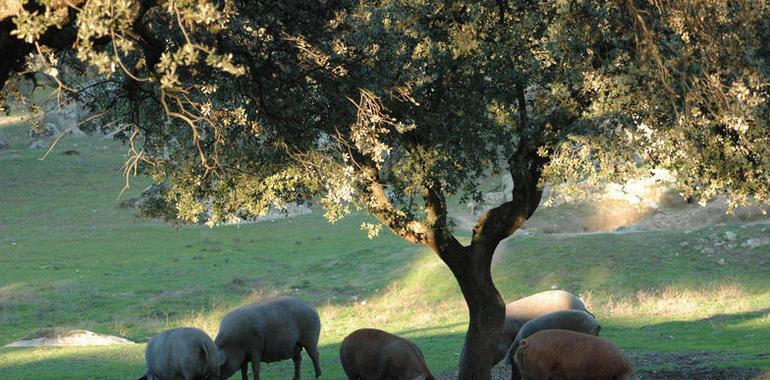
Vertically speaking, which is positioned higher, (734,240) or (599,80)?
(599,80)

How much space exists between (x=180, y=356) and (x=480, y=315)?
5.55m

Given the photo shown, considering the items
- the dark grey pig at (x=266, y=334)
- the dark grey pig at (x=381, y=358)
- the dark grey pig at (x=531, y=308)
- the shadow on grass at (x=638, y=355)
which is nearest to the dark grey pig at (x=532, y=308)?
the dark grey pig at (x=531, y=308)

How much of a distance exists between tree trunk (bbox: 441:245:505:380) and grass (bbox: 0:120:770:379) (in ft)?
9.76

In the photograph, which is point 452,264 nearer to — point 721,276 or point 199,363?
point 199,363

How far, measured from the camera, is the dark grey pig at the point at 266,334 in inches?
811

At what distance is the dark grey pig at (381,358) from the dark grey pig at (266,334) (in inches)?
115

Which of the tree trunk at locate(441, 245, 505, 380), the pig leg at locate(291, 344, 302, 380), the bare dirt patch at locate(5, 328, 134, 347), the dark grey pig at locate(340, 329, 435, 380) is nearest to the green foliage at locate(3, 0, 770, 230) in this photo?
the dark grey pig at locate(340, 329, 435, 380)

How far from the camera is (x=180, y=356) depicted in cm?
1798

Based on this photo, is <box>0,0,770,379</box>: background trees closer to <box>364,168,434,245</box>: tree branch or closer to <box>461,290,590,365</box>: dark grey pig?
<box>364,168,434,245</box>: tree branch

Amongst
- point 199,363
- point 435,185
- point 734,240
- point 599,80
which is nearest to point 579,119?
point 599,80

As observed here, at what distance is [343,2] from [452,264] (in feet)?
17.7

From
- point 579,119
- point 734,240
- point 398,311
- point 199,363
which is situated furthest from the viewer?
point 734,240

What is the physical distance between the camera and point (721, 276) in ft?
115

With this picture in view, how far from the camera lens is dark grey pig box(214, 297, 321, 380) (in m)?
20.6
